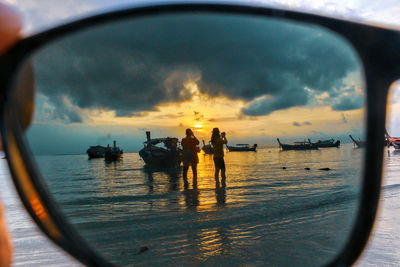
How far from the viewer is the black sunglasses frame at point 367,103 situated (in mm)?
666

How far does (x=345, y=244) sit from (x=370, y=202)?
0.13 m

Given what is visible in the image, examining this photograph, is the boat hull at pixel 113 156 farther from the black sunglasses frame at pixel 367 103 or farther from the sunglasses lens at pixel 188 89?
the black sunglasses frame at pixel 367 103

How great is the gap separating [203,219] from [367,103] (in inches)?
76.6

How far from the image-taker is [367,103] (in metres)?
0.71

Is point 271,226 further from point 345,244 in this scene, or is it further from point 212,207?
point 345,244

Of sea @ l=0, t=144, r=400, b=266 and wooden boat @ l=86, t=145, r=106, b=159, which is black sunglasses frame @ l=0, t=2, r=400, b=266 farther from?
wooden boat @ l=86, t=145, r=106, b=159

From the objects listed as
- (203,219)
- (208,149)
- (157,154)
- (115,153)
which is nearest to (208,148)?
(208,149)

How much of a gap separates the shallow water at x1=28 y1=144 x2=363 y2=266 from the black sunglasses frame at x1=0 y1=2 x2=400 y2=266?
4 cm

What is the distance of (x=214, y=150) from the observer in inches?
32.5

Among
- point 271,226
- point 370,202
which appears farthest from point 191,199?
point 370,202

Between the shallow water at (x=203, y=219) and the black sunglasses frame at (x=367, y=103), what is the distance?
4 centimetres

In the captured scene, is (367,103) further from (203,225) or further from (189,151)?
(203,225)

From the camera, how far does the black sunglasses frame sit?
0.67 meters

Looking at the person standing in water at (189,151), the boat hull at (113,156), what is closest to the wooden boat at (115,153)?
the boat hull at (113,156)
